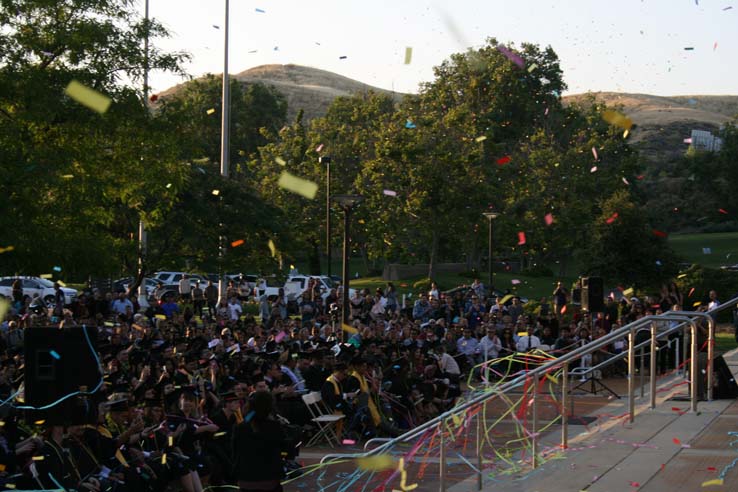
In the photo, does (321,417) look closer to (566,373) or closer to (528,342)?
(566,373)

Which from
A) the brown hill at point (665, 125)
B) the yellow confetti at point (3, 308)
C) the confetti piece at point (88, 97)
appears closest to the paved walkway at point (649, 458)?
the confetti piece at point (88, 97)

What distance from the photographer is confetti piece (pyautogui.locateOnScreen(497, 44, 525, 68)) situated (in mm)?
81312

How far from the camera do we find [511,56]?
82438 millimetres

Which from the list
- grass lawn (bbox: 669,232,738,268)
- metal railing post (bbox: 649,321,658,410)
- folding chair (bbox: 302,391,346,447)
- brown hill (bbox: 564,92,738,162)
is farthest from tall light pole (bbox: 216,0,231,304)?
brown hill (bbox: 564,92,738,162)

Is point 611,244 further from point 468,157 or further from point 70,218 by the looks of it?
point 70,218

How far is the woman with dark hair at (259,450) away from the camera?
8.64 metres

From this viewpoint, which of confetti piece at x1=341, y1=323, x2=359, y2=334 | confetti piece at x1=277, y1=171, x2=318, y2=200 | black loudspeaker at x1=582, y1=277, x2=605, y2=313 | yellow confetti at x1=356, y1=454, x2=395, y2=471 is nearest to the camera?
yellow confetti at x1=356, y1=454, x2=395, y2=471

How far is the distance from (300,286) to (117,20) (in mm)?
24907

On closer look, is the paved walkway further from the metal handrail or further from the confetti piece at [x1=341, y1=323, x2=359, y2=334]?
the confetti piece at [x1=341, y1=323, x2=359, y2=334]

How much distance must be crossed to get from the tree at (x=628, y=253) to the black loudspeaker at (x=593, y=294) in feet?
55.2

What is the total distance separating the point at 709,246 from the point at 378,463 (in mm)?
70790

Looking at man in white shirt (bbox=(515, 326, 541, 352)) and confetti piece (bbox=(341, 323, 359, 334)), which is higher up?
confetti piece (bbox=(341, 323, 359, 334))

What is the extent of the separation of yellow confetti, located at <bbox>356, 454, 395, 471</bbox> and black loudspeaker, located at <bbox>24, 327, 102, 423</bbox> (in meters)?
4.04

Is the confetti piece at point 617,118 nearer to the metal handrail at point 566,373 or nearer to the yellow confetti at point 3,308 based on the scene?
the yellow confetti at point 3,308
